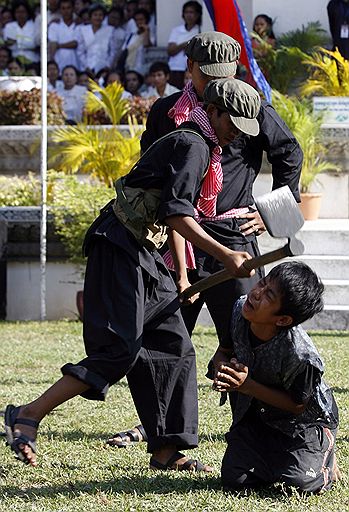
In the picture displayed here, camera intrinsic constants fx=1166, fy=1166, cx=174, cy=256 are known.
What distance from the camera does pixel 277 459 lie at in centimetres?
441

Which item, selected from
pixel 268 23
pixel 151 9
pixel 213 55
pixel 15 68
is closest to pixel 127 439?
pixel 213 55

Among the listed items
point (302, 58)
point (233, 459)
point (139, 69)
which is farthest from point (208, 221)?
point (139, 69)

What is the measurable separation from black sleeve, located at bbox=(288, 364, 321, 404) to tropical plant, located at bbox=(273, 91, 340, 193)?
6977 millimetres

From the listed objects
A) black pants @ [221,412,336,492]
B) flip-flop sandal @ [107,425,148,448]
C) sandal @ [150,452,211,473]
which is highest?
black pants @ [221,412,336,492]

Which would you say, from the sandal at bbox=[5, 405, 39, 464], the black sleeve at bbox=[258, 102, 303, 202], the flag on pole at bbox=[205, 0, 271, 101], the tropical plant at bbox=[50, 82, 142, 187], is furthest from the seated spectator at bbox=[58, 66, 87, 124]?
the sandal at bbox=[5, 405, 39, 464]

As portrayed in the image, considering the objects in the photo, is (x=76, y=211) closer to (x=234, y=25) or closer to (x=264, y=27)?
(x=234, y=25)

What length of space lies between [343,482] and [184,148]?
4.75ft

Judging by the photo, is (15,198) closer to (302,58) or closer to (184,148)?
(302,58)

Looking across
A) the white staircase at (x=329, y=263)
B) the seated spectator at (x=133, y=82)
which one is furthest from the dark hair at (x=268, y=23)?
the white staircase at (x=329, y=263)

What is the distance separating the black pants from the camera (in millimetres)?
4363

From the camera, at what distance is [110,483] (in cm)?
457

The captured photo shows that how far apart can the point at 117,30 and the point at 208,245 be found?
11422mm

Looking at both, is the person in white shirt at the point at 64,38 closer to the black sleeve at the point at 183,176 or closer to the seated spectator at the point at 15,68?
the seated spectator at the point at 15,68

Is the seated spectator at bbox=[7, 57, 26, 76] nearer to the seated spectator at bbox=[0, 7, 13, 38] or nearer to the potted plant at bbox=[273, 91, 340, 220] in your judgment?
the seated spectator at bbox=[0, 7, 13, 38]
